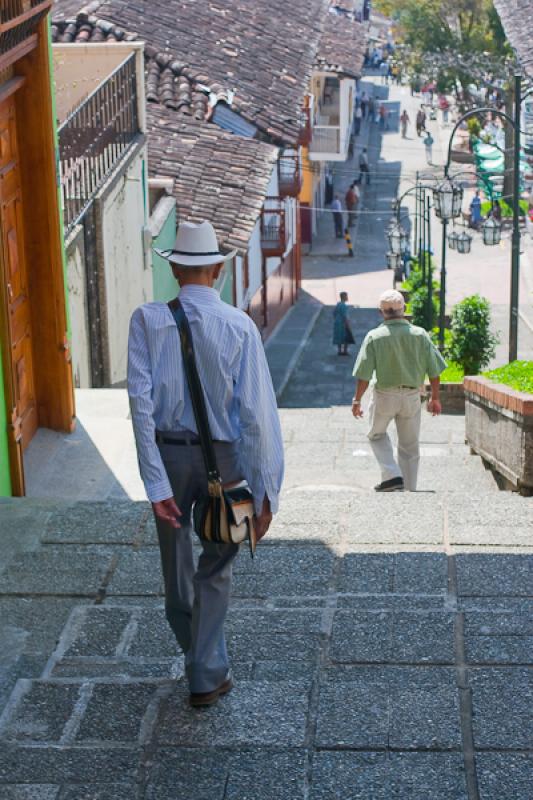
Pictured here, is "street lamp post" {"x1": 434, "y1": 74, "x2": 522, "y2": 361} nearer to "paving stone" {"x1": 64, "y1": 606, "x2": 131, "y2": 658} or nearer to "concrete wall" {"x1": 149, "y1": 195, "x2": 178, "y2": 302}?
"concrete wall" {"x1": 149, "y1": 195, "x2": 178, "y2": 302}

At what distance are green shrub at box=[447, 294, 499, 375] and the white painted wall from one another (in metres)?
5.53

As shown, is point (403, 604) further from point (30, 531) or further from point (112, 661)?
point (30, 531)

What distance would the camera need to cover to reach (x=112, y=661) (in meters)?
5.16

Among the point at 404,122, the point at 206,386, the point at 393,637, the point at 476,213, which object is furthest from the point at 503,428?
the point at 404,122

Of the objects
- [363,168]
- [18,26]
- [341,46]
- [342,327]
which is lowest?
[342,327]

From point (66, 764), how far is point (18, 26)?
16.8 feet

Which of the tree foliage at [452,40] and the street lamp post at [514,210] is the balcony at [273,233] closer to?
the street lamp post at [514,210]

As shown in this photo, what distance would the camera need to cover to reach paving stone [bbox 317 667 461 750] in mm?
4484

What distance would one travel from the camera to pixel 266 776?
4270 mm

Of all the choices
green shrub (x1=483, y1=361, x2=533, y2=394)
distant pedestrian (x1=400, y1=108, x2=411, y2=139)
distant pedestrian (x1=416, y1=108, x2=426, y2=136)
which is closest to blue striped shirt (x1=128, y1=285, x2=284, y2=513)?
green shrub (x1=483, y1=361, x2=533, y2=394)

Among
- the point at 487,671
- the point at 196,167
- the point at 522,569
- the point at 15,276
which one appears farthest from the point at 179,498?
the point at 196,167

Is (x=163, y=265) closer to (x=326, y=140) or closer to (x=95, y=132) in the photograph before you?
(x=95, y=132)

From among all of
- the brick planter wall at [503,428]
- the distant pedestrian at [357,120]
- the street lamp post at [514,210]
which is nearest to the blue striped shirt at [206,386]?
the brick planter wall at [503,428]

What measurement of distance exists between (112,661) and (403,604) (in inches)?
48.2
